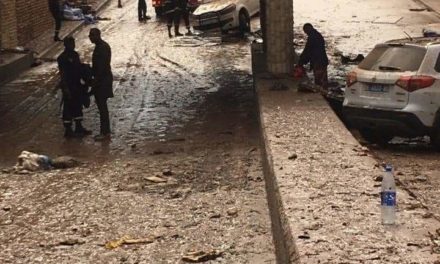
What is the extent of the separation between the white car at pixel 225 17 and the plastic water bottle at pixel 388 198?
79.4 ft

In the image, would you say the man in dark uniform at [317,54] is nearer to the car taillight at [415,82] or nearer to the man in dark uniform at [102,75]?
the man in dark uniform at [102,75]

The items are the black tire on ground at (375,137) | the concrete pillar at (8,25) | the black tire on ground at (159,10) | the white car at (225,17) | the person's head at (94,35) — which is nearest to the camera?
the black tire on ground at (375,137)

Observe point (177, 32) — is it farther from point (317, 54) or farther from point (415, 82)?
point (415, 82)

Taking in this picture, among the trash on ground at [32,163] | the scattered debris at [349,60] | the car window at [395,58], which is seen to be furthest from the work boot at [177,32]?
the trash on ground at [32,163]

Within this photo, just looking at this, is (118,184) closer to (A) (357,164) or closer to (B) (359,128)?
(A) (357,164)

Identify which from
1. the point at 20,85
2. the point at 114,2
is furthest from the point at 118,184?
the point at 114,2

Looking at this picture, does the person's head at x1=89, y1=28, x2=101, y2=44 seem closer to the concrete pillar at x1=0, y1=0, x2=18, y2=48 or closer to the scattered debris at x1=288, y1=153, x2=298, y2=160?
the scattered debris at x1=288, y1=153, x2=298, y2=160

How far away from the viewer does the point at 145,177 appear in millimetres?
11039

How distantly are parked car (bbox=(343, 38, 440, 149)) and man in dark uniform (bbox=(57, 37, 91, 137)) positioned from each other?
4584 millimetres

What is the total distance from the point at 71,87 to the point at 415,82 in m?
5.73

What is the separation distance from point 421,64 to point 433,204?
356cm

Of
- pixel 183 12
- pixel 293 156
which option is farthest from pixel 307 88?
pixel 183 12

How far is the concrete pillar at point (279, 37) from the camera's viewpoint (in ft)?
60.5

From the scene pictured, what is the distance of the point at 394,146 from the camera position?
13859 millimetres
